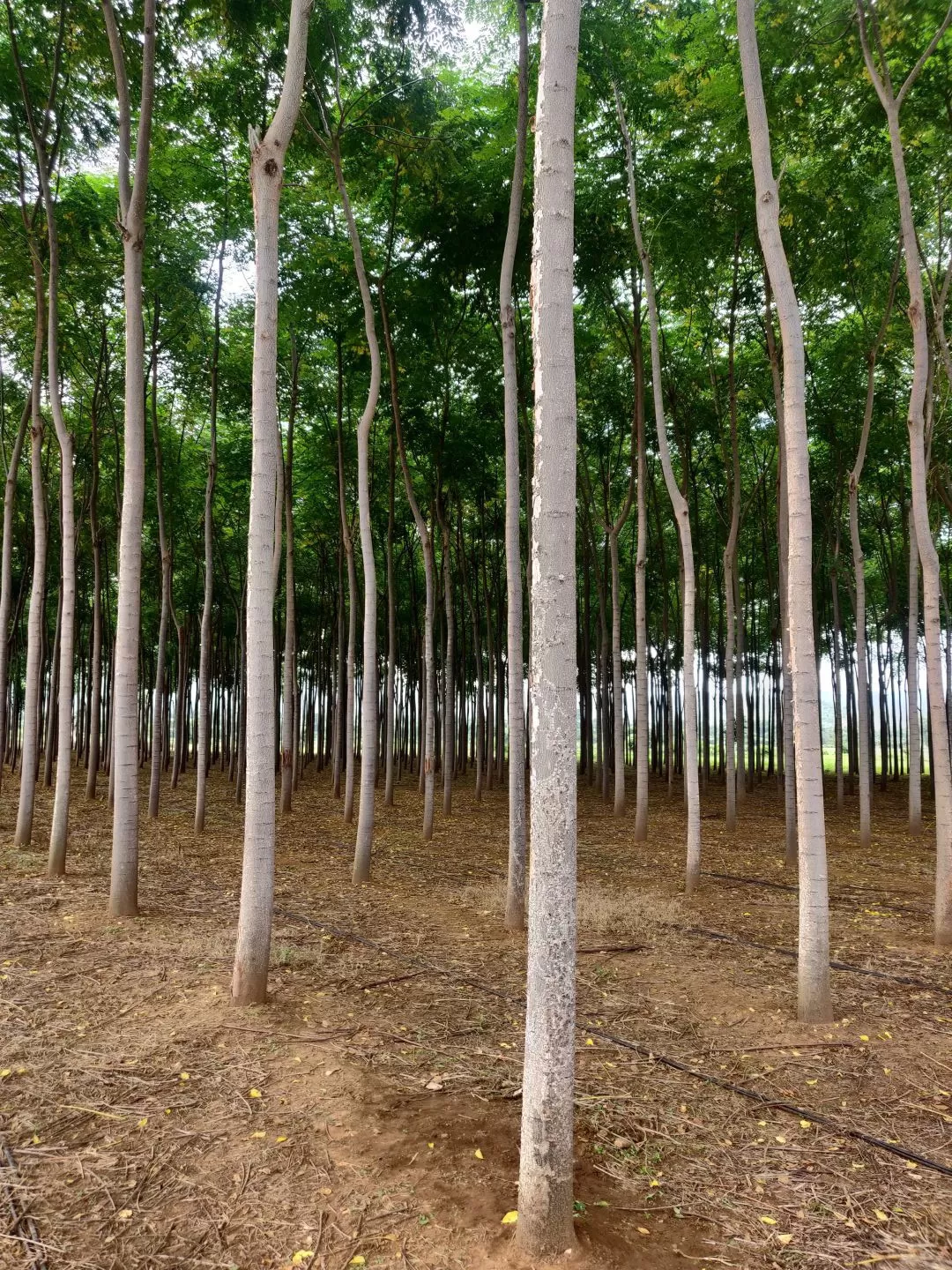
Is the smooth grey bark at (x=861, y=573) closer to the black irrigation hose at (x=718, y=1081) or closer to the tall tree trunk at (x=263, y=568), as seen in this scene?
the tall tree trunk at (x=263, y=568)

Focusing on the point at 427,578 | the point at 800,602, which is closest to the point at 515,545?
the point at 800,602

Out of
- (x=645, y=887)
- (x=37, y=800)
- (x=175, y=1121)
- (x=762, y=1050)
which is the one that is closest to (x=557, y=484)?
(x=175, y=1121)

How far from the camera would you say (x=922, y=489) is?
585 cm

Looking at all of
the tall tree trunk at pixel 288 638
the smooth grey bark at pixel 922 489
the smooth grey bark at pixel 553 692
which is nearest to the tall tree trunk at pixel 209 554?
the tall tree trunk at pixel 288 638

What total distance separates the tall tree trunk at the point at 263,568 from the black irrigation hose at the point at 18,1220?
168 cm

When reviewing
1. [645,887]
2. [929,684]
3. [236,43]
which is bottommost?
[645,887]

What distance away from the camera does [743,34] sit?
471 cm

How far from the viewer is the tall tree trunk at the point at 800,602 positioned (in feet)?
14.7

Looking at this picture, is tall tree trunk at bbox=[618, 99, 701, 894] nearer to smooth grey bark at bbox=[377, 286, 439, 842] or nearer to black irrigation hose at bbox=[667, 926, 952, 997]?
black irrigation hose at bbox=[667, 926, 952, 997]

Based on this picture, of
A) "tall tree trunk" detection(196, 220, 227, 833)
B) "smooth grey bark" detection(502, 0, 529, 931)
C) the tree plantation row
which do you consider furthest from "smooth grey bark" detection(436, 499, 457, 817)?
"smooth grey bark" detection(502, 0, 529, 931)

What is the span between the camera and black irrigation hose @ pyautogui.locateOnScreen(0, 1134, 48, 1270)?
2.39 meters

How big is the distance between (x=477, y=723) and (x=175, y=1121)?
15172 mm

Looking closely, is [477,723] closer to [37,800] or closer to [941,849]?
[37,800]

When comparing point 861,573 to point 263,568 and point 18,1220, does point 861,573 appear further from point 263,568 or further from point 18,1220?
point 18,1220
